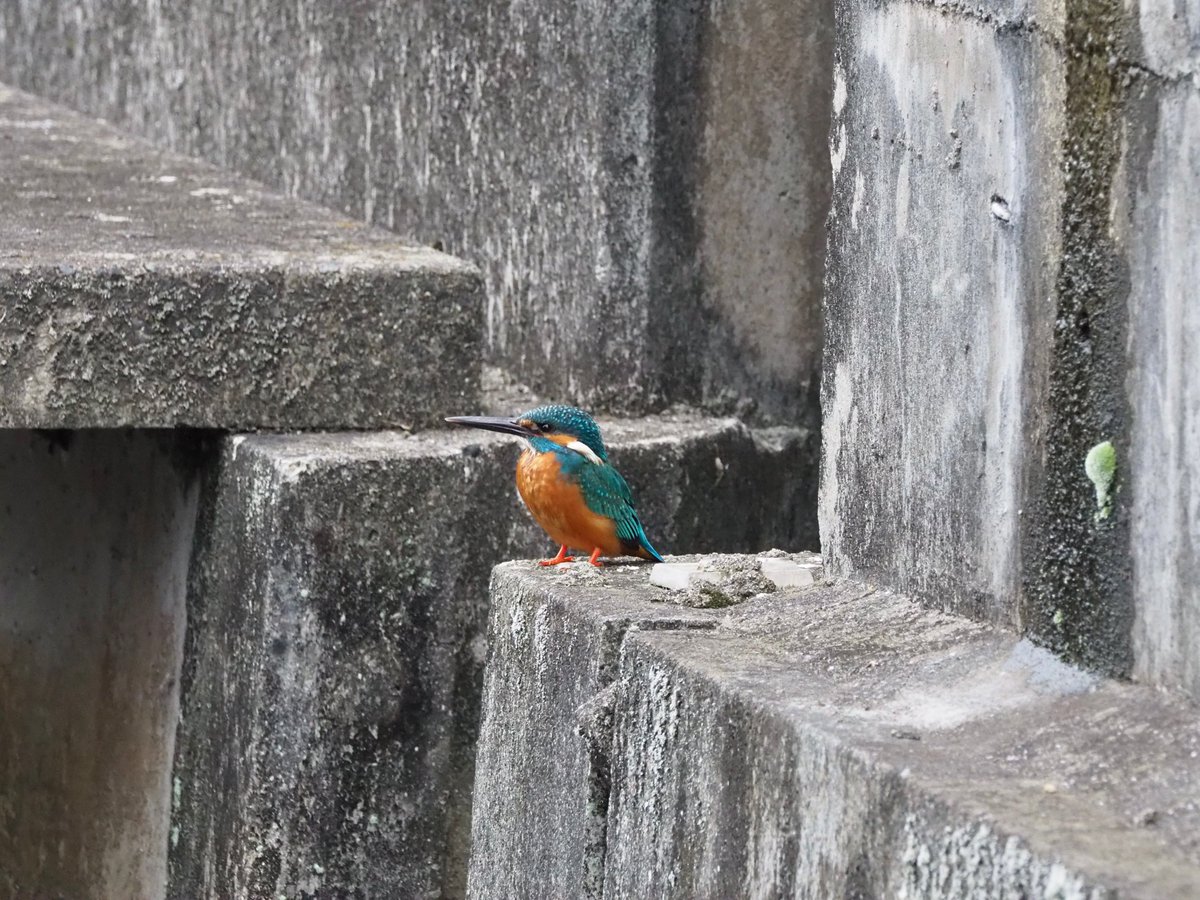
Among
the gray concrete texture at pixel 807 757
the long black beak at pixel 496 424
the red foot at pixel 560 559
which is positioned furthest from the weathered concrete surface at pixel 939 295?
the long black beak at pixel 496 424

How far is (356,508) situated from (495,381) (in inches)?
28.0

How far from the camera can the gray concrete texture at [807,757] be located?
5.26 feet

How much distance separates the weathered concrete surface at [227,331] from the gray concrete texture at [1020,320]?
3.79ft

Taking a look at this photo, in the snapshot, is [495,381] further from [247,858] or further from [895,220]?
[895,220]

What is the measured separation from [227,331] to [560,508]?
2.52 feet

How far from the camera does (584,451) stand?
10.5ft

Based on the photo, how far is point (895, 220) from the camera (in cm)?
238

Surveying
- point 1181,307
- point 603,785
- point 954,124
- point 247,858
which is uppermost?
point 954,124

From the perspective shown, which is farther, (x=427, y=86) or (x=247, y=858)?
(x=427, y=86)

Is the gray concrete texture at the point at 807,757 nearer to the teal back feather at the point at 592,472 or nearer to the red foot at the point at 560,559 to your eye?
the red foot at the point at 560,559

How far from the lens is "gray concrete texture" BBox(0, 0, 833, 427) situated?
364cm

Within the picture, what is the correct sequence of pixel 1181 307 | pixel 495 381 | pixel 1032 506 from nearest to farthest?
pixel 1181 307
pixel 1032 506
pixel 495 381

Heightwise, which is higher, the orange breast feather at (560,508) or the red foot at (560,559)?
the orange breast feather at (560,508)

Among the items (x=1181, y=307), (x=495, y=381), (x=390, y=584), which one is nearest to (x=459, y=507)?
(x=390, y=584)
